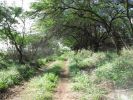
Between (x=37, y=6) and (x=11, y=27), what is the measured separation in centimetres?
984

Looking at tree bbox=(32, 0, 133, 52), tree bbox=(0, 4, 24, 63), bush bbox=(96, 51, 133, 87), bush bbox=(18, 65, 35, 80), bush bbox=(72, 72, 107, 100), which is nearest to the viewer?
bush bbox=(72, 72, 107, 100)

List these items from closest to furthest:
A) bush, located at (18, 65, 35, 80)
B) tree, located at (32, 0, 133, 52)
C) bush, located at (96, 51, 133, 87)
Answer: bush, located at (96, 51, 133, 87) → bush, located at (18, 65, 35, 80) → tree, located at (32, 0, 133, 52)

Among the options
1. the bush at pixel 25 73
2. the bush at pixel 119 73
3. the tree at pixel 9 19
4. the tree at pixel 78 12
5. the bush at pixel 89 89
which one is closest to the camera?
the bush at pixel 89 89

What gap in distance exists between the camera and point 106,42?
44.8 m

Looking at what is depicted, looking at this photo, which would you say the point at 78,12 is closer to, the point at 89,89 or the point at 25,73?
the point at 25,73

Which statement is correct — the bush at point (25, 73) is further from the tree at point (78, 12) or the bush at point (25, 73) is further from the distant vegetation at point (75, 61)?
the tree at point (78, 12)

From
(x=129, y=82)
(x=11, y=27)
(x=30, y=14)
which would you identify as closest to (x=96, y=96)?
(x=129, y=82)

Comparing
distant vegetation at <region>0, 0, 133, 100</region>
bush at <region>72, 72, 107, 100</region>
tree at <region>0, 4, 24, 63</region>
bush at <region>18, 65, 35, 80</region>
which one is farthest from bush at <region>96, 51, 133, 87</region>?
tree at <region>0, 4, 24, 63</region>

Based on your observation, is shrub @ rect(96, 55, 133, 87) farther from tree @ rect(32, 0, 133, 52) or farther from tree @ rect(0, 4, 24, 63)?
tree @ rect(0, 4, 24, 63)

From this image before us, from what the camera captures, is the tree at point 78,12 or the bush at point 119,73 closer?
the bush at point 119,73

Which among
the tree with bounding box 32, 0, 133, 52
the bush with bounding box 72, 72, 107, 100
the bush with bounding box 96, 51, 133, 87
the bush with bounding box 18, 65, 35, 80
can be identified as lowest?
the bush with bounding box 18, 65, 35, 80

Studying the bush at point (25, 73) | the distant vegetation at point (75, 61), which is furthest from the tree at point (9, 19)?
the bush at point (25, 73)

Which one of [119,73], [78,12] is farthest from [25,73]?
[119,73]

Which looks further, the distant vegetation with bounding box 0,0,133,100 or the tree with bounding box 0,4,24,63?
the tree with bounding box 0,4,24,63
